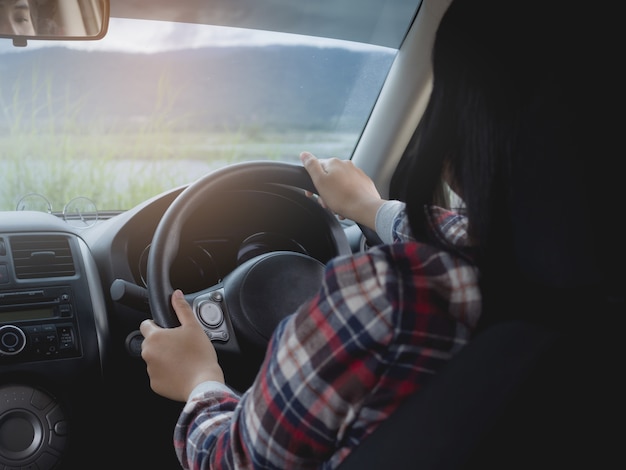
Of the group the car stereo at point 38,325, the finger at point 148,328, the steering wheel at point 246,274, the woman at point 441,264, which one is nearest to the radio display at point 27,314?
the car stereo at point 38,325

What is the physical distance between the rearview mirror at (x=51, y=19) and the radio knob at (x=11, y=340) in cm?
64

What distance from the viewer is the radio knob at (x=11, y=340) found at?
5.70 ft

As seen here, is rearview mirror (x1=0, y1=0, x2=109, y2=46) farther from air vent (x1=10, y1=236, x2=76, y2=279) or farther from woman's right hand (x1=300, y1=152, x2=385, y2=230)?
woman's right hand (x1=300, y1=152, x2=385, y2=230)

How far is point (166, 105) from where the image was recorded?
8.90 ft

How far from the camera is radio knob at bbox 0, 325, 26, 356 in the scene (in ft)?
5.70

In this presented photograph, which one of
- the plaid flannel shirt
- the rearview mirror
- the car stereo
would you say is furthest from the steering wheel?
the plaid flannel shirt

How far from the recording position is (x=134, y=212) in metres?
1.90

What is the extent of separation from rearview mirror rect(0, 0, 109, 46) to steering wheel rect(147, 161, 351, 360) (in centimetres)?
47

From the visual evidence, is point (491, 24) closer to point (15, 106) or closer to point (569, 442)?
point (569, 442)

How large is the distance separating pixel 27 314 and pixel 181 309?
566 mm

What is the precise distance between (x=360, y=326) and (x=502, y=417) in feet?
0.58

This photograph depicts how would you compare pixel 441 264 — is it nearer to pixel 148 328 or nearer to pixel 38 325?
pixel 148 328

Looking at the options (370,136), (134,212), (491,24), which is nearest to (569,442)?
(491,24)

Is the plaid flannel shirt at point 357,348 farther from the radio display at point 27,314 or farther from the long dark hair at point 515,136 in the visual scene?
the radio display at point 27,314
